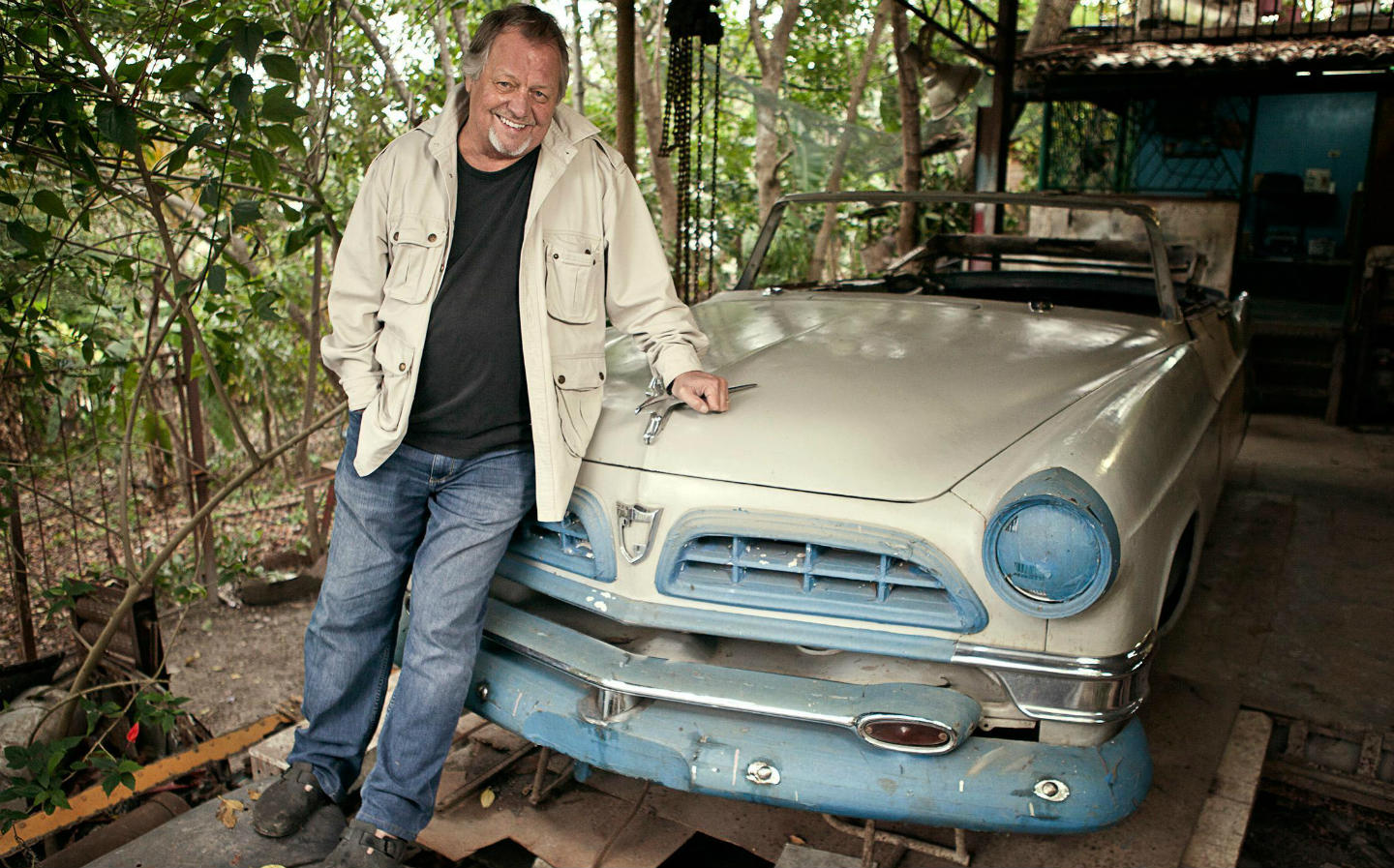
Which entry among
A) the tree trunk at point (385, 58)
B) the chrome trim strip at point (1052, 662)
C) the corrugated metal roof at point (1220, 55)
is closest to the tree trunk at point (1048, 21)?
the corrugated metal roof at point (1220, 55)

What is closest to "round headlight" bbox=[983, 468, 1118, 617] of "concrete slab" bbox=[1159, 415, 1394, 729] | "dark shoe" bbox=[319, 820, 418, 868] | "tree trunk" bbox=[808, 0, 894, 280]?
"dark shoe" bbox=[319, 820, 418, 868]

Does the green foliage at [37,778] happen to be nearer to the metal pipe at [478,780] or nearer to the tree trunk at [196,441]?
the metal pipe at [478,780]

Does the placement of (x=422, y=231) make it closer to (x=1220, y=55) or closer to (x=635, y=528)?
(x=635, y=528)

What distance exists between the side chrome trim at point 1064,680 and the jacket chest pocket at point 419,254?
1.33 meters

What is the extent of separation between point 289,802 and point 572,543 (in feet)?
2.79

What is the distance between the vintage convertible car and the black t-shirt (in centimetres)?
25

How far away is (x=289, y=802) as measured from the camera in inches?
94.2

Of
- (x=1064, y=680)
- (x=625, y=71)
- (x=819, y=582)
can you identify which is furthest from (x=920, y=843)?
(x=625, y=71)

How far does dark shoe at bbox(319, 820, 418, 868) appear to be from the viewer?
2203mm

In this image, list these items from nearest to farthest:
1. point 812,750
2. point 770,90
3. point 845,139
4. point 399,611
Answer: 1. point 812,750
2. point 399,611
3. point 845,139
4. point 770,90

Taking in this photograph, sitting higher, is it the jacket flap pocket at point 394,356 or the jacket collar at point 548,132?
the jacket collar at point 548,132

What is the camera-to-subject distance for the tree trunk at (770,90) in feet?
32.9

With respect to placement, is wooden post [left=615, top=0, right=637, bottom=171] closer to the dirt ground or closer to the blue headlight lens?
the dirt ground

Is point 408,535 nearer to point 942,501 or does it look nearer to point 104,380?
point 942,501
